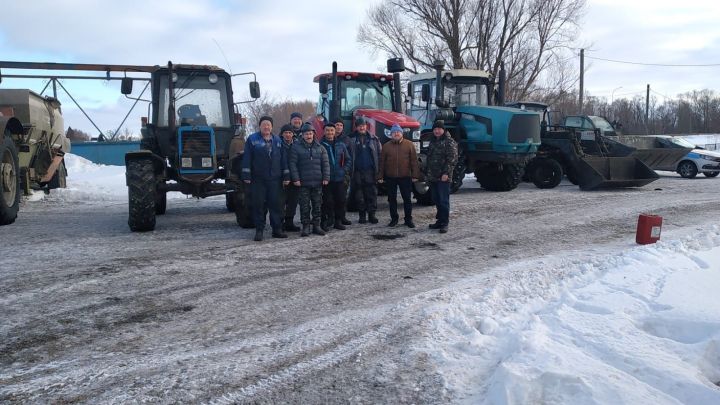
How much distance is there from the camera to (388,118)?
10484 mm

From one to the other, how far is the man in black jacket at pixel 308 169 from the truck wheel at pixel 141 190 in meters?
2.07

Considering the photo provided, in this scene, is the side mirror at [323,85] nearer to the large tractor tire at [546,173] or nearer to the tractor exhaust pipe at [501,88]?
the tractor exhaust pipe at [501,88]

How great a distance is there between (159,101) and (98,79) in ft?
16.3

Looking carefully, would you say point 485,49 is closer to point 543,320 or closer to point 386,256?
point 386,256

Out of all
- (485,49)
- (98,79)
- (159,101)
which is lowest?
(159,101)

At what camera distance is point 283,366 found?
3652 millimetres

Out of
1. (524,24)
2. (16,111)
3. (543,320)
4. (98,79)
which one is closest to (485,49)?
(524,24)

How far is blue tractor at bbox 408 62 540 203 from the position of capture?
12.7 metres

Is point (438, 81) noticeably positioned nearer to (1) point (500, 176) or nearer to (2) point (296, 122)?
(1) point (500, 176)

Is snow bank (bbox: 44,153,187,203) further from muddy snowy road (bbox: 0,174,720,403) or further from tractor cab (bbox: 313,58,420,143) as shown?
tractor cab (bbox: 313,58,420,143)

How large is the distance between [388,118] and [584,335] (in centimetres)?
710

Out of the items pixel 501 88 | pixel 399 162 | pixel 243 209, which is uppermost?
pixel 501 88

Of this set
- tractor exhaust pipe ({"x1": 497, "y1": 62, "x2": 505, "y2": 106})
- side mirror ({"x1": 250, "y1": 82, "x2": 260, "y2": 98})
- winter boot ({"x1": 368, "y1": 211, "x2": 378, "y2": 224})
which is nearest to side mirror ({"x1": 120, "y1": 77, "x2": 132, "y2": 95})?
side mirror ({"x1": 250, "y1": 82, "x2": 260, "y2": 98})

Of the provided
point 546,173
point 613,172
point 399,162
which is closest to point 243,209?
point 399,162
